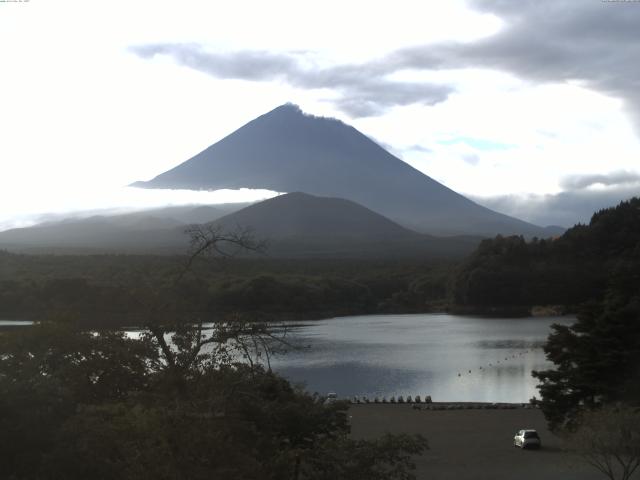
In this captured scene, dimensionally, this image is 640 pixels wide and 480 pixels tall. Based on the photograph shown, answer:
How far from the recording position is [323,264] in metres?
64.8

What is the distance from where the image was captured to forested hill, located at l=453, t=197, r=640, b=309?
47938mm

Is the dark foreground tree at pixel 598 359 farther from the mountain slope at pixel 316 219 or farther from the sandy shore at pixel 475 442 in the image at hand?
the mountain slope at pixel 316 219

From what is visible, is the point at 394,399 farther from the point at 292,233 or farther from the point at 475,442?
the point at 292,233

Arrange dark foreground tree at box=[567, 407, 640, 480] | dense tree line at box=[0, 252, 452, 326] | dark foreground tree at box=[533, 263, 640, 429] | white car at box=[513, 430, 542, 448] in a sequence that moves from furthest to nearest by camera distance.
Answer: white car at box=[513, 430, 542, 448] < dark foreground tree at box=[533, 263, 640, 429] < dark foreground tree at box=[567, 407, 640, 480] < dense tree line at box=[0, 252, 452, 326]

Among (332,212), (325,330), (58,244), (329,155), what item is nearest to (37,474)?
(325,330)

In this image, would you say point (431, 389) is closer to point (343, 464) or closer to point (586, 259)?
point (343, 464)

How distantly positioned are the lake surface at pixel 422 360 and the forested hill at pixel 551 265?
29.5 feet

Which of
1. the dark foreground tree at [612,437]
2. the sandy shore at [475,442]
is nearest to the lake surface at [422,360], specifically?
the sandy shore at [475,442]

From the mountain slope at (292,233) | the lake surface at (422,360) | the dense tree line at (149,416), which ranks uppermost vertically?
the mountain slope at (292,233)

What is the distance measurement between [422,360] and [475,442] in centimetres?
1259

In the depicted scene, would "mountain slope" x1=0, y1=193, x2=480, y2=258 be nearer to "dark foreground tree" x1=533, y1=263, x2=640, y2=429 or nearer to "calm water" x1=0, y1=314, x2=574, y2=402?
"calm water" x1=0, y1=314, x2=574, y2=402

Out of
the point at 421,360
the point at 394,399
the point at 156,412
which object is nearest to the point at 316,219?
the point at 421,360

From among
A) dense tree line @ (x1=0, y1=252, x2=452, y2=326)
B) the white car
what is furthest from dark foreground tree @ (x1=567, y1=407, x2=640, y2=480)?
dense tree line @ (x1=0, y1=252, x2=452, y2=326)

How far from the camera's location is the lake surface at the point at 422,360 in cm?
2097
